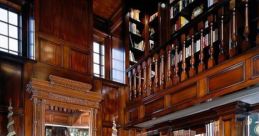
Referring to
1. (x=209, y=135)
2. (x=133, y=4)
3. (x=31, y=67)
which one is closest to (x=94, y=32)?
(x=133, y=4)

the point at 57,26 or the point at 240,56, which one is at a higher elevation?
the point at 57,26

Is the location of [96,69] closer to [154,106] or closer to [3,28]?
[154,106]

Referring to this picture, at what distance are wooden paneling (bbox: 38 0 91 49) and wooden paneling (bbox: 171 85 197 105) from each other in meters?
1.90

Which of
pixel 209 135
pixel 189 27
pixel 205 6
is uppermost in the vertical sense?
pixel 205 6

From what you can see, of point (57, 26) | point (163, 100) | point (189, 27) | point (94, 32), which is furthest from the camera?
point (94, 32)

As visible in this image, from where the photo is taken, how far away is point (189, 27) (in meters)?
4.19

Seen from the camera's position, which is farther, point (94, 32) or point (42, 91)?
point (94, 32)

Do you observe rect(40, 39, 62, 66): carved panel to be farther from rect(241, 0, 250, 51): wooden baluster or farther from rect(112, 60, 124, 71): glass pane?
rect(241, 0, 250, 51): wooden baluster

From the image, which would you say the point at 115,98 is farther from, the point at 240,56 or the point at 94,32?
the point at 240,56

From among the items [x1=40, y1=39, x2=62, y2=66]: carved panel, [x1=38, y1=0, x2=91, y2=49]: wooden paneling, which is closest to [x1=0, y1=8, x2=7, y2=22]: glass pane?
[x1=38, y1=0, x2=91, y2=49]: wooden paneling

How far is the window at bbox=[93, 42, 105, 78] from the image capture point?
608 centimetres

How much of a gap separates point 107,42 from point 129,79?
1015 millimetres

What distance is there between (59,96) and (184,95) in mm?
1825

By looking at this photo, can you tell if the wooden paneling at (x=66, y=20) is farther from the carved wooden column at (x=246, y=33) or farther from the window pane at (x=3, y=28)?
the carved wooden column at (x=246, y=33)
